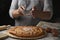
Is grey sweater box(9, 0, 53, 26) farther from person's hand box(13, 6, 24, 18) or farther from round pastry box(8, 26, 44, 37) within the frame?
round pastry box(8, 26, 44, 37)

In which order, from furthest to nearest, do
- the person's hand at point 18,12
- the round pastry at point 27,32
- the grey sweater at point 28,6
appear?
the grey sweater at point 28,6
the person's hand at point 18,12
the round pastry at point 27,32

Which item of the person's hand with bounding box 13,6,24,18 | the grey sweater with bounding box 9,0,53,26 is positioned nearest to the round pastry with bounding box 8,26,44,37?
the person's hand with bounding box 13,6,24,18

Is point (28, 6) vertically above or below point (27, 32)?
above

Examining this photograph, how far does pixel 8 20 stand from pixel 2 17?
94 mm

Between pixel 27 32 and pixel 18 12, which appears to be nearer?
pixel 27 32

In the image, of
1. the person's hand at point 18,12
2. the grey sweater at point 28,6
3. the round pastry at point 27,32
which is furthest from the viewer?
the grey sweater at point 28,6

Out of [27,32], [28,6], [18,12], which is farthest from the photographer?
[28,6]

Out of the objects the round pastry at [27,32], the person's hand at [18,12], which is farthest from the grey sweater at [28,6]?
the round pastry at [27,32]

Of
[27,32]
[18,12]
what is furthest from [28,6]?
[27,32]

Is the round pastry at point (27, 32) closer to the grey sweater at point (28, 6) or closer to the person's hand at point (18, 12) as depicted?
the person's hand at point (18, 12)

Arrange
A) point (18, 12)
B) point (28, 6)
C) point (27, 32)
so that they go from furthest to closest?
point (28, 6) < point (18, 12) < point (27, 32)

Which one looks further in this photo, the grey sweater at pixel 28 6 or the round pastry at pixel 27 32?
the grey sweater at pixel 28 6

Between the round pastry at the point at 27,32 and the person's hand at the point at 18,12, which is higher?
the person's hand at the point at 18,12

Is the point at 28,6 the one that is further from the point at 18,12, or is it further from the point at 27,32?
the point at 27,32
